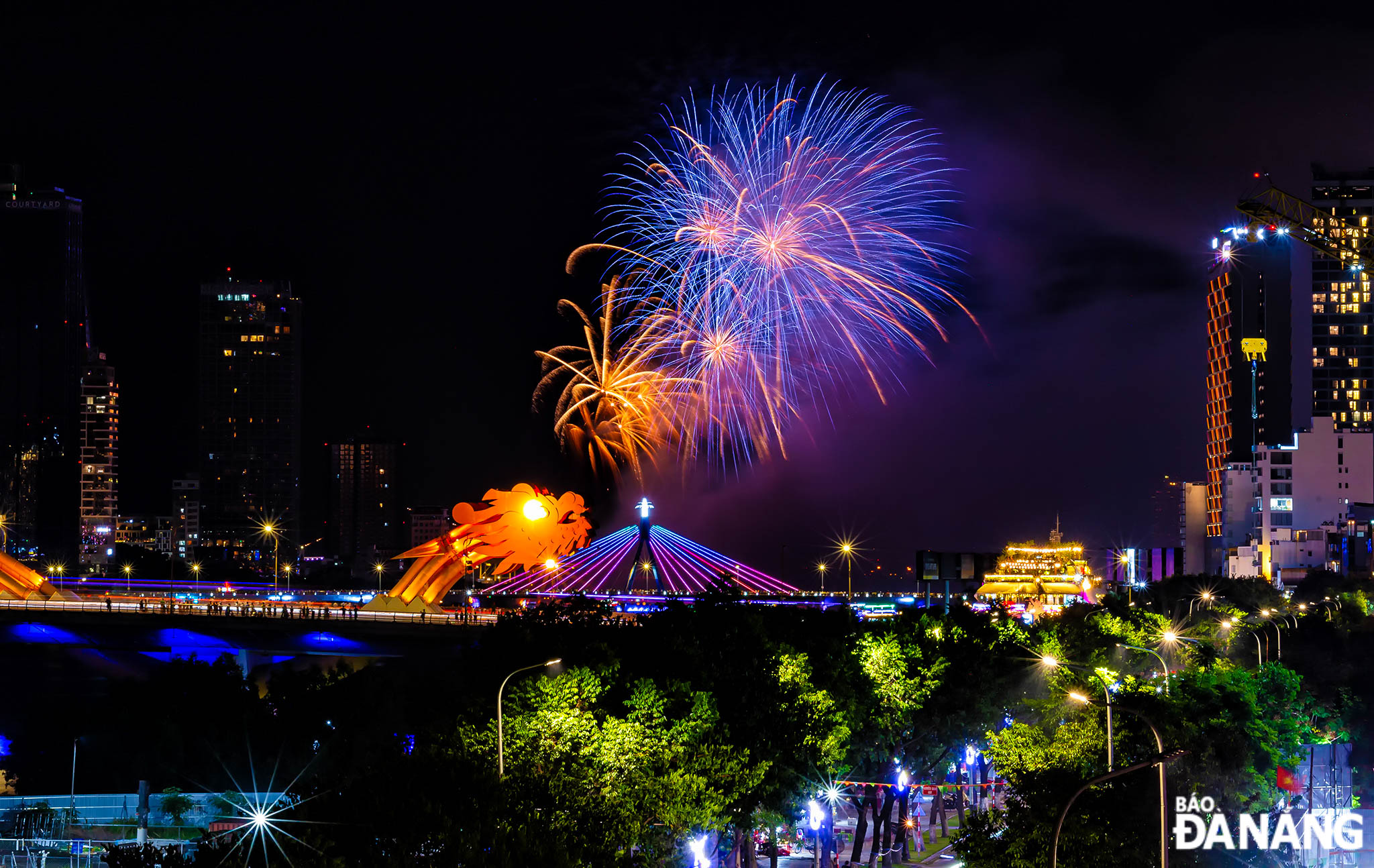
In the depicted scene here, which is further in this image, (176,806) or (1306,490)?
(1306,490)

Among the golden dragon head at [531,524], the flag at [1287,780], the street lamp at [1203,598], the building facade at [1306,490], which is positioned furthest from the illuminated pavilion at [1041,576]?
the flag at [1287,780]

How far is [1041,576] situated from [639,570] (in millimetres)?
45830

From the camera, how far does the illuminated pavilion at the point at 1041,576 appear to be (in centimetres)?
13775

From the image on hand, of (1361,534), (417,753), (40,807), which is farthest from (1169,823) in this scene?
(1361,534)

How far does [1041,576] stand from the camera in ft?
454

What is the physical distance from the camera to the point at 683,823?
42.6 meters

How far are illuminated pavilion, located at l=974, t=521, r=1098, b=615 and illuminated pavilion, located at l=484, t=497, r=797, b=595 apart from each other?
3025cm

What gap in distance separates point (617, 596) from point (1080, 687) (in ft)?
202

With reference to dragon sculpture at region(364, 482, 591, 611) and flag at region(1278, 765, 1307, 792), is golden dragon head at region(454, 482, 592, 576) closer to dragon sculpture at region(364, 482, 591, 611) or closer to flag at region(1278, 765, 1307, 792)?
dragon sculpture at region(364, 482, 591, 611)

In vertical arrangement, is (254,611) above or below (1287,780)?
above

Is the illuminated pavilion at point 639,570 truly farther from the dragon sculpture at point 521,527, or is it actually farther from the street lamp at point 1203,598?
the street lamp at point 1203,598

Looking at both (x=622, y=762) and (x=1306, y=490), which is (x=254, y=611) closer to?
(x=622, y=762)

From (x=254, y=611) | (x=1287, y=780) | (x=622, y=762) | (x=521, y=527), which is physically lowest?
(x=1287, y=780)

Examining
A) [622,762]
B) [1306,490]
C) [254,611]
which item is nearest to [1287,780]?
[622,762]
